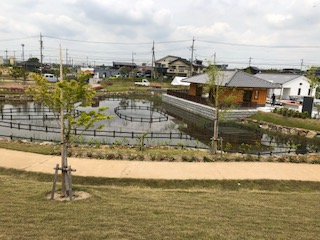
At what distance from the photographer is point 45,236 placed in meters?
5.16

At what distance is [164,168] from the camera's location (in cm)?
1175

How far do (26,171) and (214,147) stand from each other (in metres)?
9.13

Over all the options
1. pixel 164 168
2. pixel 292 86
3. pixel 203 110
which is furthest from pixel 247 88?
pixel 164 168

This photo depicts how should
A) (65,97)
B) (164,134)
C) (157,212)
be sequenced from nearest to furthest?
(157,212), (65,97), (164,134)

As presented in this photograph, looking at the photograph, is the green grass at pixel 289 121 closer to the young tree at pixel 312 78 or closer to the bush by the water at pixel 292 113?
the bush by the water at pixel 292 113

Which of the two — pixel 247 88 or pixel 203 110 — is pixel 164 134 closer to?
→ pixel 203 110

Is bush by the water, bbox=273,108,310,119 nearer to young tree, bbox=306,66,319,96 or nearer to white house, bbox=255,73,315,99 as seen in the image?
young tree, bbox=306,66,319,96

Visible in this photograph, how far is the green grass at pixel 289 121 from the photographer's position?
23.8 m

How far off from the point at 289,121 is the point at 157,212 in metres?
22.7

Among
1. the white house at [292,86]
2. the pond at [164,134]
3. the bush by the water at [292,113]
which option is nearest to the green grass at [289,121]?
the bush by the water at [292,113]

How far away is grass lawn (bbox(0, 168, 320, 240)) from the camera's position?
5.55m

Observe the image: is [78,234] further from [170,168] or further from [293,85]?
[293,85]

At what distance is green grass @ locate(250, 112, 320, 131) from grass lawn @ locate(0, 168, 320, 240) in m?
15.8

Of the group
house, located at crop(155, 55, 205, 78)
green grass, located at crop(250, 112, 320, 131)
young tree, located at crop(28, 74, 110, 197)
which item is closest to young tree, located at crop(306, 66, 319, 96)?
green grass, located at crop(250, 112, 320, 131)
